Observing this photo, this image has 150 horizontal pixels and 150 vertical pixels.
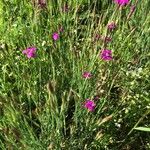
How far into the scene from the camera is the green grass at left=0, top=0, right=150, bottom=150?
165 centimetres

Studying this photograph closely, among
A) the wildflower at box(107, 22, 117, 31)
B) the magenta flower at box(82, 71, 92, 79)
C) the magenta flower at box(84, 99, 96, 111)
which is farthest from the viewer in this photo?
the wildflower at box(107, 22, 117, 31)

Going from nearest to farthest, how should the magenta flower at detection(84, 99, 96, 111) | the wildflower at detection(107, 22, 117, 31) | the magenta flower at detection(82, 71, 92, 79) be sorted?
the magenta flower at detection(84, 99, 96, 111) < the magenta flower at detection(82, 71, 92, 79) < the wildflower at detection(107, 22, 117, 31)

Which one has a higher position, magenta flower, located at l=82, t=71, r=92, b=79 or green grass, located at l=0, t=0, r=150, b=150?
magenta flower, located at l=82, t=71, r=92, b=79

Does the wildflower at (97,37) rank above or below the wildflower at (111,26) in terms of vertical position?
below

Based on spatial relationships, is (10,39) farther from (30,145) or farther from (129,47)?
(30,145)

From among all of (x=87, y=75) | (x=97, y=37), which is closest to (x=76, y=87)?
(x=87, y=75)

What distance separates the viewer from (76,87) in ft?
6.34

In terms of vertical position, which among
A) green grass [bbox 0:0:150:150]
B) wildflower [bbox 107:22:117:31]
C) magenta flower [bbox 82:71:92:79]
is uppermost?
wildflower [bbox 107:22:117:31]

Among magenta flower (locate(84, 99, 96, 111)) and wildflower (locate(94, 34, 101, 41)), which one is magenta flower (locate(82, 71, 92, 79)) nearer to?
magenta flower (locate(84, 99, 96, 111))

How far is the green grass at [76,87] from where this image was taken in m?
1.65

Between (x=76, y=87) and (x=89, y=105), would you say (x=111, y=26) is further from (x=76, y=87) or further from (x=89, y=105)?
(x=89, y=105)

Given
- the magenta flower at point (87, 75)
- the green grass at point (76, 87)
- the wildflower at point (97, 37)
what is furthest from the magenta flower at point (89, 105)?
the wildflower at point (97, 37)

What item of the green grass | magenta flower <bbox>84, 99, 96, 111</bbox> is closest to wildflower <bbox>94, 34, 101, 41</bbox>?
the green grass

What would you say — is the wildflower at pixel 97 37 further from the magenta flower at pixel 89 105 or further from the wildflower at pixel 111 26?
the magenta flower at pixel 89 105
